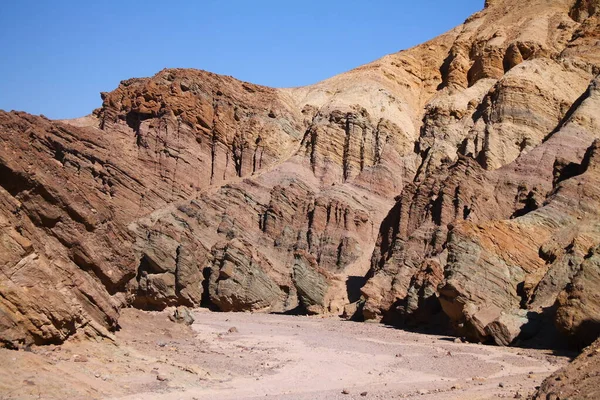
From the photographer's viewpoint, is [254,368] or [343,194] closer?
[254,368]

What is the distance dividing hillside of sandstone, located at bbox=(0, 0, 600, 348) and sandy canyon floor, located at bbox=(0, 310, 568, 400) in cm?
114

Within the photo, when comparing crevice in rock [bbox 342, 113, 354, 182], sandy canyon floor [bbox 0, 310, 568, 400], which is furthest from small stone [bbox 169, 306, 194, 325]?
crevice in rock [bbox 342, 113, 354, 182]

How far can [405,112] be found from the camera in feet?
242

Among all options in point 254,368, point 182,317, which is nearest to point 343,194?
point 182,317

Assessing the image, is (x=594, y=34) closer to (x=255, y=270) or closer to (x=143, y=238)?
(x=255, y=270)

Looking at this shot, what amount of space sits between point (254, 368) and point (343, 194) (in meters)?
42.1

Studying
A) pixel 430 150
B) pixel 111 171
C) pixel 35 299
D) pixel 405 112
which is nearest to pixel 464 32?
pixel 405 112

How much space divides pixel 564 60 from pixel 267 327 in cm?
4470

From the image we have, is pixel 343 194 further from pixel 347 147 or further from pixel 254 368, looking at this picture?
pixel 254 368

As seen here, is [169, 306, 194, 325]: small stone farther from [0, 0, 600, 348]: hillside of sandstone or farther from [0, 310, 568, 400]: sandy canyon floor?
[0, 0, 600, 348]: hillside of sandstone

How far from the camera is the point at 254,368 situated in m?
18.5

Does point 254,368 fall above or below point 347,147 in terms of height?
below

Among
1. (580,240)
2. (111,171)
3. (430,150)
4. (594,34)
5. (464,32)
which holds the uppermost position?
(464,32)

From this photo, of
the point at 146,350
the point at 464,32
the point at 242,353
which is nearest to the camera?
the point at 146,350
